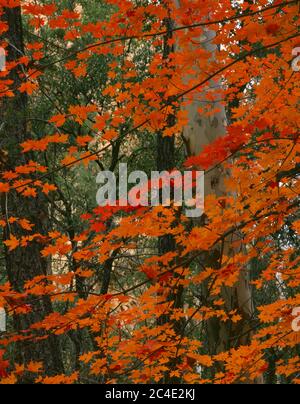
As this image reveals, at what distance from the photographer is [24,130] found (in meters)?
5.65

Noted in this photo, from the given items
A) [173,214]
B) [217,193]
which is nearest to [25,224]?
[173,214]

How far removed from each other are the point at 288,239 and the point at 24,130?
20.4ft

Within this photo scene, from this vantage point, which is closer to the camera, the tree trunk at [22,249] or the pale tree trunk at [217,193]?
the pale tree trunk at [217,193]

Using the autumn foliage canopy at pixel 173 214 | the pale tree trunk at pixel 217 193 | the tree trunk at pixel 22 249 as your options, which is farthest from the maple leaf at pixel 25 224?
the pale tree trunk at pixel 217 193

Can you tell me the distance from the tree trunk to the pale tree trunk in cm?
162

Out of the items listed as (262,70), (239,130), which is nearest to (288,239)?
(262,70)

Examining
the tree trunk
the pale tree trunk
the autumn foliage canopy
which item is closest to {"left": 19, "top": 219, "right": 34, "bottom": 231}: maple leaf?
the autumn foliage canopy

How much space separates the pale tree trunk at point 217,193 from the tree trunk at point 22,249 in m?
1.62

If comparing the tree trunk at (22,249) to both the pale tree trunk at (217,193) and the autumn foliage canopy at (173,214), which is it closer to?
the autumn foliage canopy at (173,214)

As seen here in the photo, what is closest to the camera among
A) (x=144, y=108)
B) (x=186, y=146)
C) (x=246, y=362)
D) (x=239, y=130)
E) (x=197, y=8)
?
(x=239, y=130)

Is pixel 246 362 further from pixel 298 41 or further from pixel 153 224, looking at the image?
pixel 298 41

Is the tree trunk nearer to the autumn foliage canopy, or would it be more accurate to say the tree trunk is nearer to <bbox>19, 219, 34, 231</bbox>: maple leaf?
the autumn foliage canopy

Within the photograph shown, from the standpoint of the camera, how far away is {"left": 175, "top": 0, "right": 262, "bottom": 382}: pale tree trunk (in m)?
4.93

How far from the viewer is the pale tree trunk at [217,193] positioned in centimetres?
493
